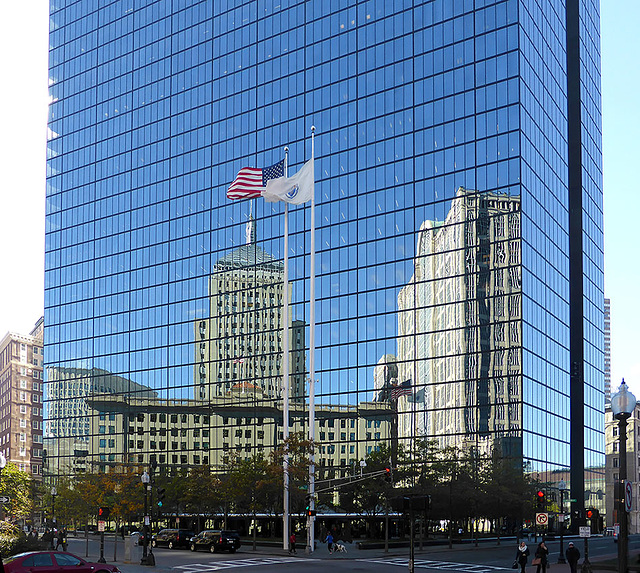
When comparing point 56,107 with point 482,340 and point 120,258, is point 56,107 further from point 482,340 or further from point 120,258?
point 482,340

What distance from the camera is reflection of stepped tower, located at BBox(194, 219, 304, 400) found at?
12381 cm

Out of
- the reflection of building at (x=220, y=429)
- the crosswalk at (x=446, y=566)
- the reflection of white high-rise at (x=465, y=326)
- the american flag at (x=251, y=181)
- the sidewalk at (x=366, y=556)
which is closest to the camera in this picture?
the sidewalk at (x=366, y=556)

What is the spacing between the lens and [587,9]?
422 feet

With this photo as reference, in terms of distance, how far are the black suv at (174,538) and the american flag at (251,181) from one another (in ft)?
109

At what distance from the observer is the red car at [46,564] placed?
31766mm

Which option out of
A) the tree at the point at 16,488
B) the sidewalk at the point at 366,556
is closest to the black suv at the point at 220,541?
the sidewalk at the point at 366,556

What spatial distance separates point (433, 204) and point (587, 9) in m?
45.2

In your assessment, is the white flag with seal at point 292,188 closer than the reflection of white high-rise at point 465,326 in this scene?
Yes

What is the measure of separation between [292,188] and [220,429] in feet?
228

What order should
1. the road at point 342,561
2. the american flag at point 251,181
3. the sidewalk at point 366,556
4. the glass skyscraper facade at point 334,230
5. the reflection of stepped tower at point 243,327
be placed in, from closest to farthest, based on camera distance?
the sidewalk at point 366,556, the road at point 342,561, the american flag at point 251,181, the glass skyscraper facade at point 334,230, the reflection of stepped tower at point 243,327

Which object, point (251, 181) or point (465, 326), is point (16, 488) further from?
point (251, 181)

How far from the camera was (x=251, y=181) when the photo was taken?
66000 millimetres

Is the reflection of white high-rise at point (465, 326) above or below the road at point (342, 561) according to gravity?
above

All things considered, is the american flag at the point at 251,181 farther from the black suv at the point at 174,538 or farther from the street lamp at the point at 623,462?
the street lamp at the point at 623,462
